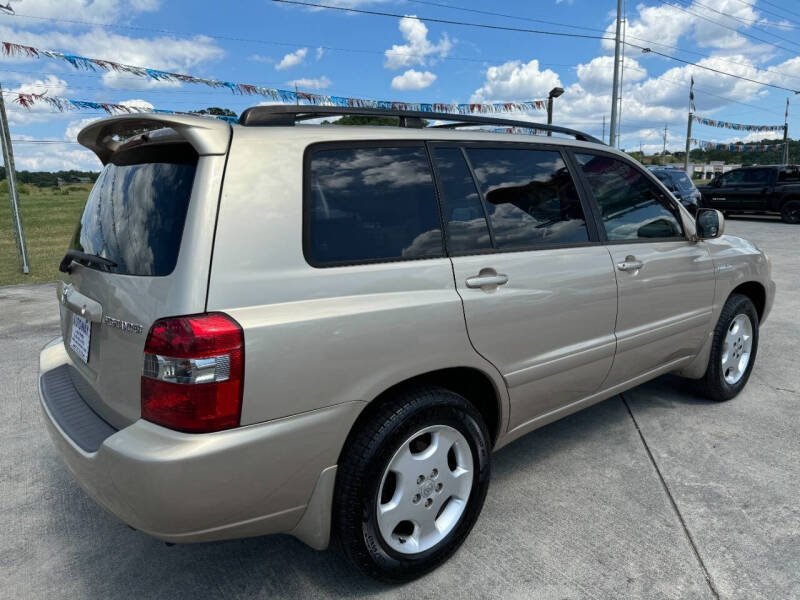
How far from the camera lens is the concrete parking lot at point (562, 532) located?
220 cm

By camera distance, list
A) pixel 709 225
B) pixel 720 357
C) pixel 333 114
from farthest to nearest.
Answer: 1. pixel 720 357
2. pixel 709 225
3. pixel 333 114

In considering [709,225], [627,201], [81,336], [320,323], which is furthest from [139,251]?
[709,225]

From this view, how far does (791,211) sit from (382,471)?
19107 millimetres

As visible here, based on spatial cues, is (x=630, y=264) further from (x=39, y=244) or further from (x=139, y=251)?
(x=39, y=244)

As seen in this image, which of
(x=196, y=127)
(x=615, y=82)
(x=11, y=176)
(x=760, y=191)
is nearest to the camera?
(x=196, y=127)

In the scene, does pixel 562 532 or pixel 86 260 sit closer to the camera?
pixel 86 260

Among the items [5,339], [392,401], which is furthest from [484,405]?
[5,339]

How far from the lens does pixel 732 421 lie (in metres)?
3.62

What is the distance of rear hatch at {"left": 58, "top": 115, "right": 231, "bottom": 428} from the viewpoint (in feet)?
5.73

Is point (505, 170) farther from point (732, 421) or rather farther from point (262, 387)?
point (732, 421)

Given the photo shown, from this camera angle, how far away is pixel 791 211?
16984 mm

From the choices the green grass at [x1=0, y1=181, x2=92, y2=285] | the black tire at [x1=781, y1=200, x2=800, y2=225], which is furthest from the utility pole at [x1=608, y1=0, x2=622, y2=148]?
the green grass at [x1=0, y1=181, x2=92, y2=285]

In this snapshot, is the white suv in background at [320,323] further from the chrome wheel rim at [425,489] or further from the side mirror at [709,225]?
the side mirror at [709,225]

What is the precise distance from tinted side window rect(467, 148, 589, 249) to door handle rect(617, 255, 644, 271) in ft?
0.82
